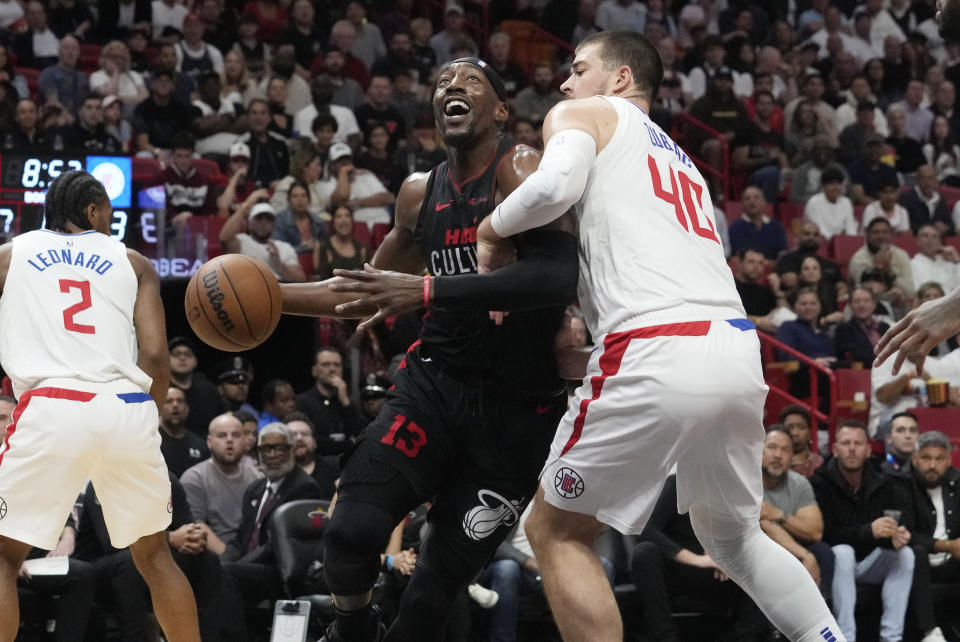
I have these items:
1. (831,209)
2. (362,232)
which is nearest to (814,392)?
(831,209)

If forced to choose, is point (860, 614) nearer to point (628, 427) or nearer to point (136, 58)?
point (628, 427)

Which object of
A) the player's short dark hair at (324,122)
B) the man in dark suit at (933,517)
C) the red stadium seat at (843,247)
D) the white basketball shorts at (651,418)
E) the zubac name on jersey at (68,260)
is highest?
the player's short dark hair at (324,122)

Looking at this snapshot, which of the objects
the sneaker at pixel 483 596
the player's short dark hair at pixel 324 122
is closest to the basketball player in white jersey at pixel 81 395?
the sneaker at pixel 483 596

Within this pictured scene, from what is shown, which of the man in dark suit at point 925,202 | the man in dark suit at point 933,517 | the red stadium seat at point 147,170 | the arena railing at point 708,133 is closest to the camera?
the man in dark suit at point 933,517

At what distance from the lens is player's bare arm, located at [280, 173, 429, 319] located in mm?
4395

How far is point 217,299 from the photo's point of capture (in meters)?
4.16

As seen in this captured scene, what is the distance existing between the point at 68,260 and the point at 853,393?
7.63m

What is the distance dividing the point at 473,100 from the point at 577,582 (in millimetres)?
1737

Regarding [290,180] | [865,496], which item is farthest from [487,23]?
[865,496]

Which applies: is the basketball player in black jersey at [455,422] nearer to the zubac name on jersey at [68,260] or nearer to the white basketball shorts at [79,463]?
the white basketball shorts at [79,463]

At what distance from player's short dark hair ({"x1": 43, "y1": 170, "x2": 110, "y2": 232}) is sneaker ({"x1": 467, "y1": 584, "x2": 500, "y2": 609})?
11.7 ft

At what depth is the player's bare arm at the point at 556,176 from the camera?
363cm

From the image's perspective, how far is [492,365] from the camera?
14.4 ft

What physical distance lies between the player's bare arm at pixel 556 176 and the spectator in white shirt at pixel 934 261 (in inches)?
393
